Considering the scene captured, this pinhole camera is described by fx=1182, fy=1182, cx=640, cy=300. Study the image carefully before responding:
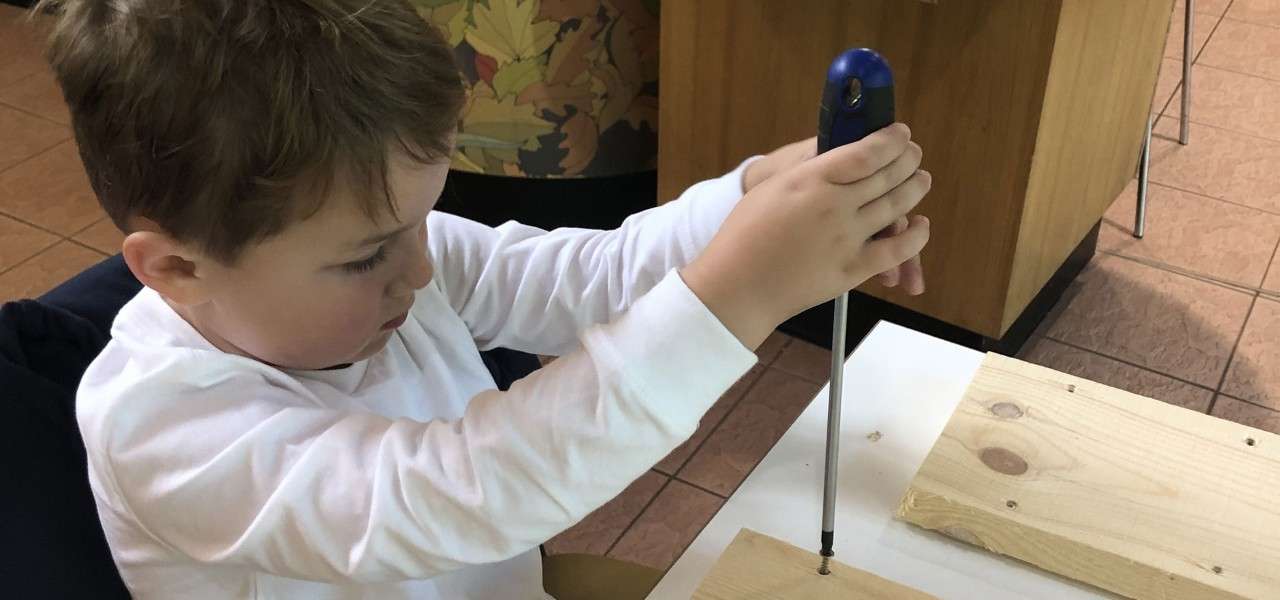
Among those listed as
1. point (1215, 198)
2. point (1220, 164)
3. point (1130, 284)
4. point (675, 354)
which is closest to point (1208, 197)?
point (1215, 198)

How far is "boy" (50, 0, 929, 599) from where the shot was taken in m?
0.59

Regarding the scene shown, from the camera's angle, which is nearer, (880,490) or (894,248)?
(894,248)

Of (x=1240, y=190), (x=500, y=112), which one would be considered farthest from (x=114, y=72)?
(x=1240, y=190)

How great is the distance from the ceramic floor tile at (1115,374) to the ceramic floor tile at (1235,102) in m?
0.89

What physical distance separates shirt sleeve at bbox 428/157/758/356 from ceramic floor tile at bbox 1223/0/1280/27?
103 inches

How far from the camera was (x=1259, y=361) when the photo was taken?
1886mm

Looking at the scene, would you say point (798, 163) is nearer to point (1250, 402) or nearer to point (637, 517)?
point (637, 517)

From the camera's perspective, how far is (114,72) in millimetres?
599

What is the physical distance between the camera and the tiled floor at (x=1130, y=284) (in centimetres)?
171

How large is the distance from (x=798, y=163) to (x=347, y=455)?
301 mm

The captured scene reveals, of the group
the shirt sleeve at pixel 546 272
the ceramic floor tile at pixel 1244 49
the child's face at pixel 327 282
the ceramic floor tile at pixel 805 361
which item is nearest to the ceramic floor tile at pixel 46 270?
the ceramic floor tile at pixel 805 361

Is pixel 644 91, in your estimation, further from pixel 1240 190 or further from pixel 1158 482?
pixel 1158 482

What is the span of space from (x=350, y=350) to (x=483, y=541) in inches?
6.7

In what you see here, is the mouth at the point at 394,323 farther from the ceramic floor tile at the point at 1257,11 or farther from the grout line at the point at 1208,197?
the ceramic floor tile at the point at 1257,11
